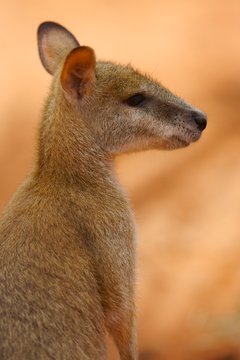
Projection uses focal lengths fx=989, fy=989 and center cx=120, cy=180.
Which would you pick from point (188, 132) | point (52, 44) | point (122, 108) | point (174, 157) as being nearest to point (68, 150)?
point (122, 108)

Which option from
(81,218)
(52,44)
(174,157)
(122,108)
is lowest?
(81,218)

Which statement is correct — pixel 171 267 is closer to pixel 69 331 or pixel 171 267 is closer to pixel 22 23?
pixel 22 23

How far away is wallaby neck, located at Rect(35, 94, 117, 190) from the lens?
3.39 metres

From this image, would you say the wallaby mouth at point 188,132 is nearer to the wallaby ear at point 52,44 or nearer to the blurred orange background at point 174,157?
the wallaby ear at point 52,44

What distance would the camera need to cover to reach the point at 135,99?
348 cm

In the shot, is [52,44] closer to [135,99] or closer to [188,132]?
[135,99]

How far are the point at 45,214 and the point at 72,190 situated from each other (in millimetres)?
147

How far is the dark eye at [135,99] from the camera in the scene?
3473 mm

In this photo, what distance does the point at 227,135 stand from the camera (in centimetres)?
578

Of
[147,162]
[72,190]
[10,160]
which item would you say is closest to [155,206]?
[147,162]

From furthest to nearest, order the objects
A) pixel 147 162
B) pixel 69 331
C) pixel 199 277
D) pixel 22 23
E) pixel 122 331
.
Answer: pixel 22 23 → pixel 147 162 → pixel 199 277 → pixel 122 331 → pixel 69 331

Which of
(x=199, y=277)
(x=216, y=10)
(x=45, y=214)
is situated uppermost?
(x=216, y=10)

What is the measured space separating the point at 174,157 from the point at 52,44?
201 cm

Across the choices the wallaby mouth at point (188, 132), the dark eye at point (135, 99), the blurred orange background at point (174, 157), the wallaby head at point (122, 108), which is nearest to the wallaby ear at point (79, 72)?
the wallaby head at point (122, 108)
